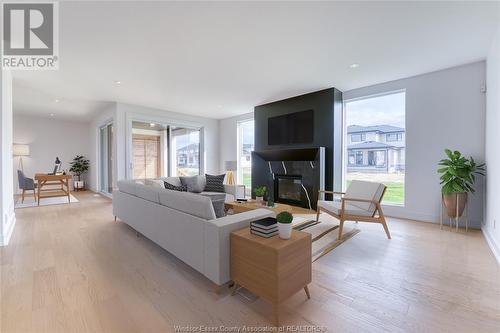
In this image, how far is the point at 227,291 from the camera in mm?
1910

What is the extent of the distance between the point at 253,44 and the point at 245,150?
15.3 ft

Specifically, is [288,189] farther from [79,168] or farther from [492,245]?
[79,168]

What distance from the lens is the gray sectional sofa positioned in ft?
6.01

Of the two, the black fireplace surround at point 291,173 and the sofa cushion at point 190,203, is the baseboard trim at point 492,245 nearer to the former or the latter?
the black fireplace surround at point 291,173

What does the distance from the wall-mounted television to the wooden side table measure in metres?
3.71

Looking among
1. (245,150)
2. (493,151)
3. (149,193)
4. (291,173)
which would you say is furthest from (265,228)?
(245,150)

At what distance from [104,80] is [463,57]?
601cm

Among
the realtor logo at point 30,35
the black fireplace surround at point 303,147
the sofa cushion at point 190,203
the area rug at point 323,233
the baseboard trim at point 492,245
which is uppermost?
the realtor logo at point 30,35

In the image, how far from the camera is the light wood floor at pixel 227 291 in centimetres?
155

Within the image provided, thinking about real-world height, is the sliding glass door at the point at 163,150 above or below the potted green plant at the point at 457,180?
above

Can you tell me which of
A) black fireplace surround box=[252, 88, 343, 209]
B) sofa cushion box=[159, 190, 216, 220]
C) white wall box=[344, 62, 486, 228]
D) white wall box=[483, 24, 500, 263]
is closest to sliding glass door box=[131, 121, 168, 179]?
black fireplace surround box=[252, 88, 343, 209]

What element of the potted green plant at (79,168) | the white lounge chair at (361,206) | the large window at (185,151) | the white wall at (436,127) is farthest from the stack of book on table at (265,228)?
the potted green plant at (79,168)

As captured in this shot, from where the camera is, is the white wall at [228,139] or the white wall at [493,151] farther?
the white wall at [228,139]

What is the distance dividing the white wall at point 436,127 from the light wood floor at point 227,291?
1055 mm
